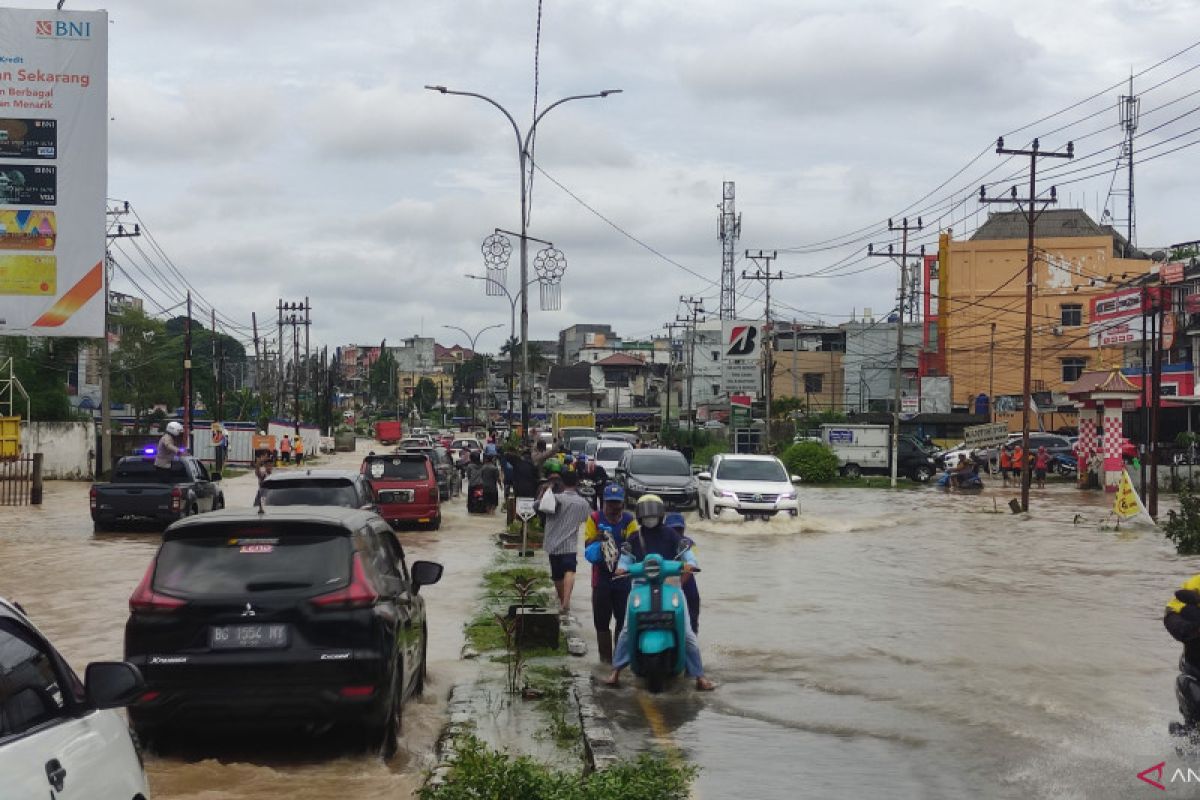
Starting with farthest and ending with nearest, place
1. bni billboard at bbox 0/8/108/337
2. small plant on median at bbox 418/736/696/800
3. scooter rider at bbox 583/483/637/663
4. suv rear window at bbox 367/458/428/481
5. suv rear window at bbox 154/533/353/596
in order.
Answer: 1. bni billboard at bbox 0/8/108/337
2. suv rear window at bbox 367/458/428/481
3. scooter rider at bbox 583/483/637/663
4. suv rear window at bbox 154/533/353/596
5. small plant on median at bbox 418/736/696/800

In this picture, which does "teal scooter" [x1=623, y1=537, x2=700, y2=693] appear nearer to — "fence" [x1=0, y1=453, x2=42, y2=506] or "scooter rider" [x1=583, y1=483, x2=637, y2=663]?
"scooter rider" [x1=583, y1=483, x2=637, y2=663]

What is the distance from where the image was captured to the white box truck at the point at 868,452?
178 ft

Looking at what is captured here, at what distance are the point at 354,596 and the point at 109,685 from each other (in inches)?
146

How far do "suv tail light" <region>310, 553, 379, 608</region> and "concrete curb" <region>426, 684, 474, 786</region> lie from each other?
1.04 m

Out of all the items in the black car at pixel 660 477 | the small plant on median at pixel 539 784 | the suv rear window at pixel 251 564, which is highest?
the suv rear window at pixel 251 564

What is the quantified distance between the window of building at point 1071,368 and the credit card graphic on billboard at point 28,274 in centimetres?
5757

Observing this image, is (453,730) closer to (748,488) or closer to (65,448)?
(748,488)

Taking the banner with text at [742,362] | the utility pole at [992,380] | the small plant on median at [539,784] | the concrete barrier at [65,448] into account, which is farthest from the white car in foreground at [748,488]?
the utility pole at [992,380]

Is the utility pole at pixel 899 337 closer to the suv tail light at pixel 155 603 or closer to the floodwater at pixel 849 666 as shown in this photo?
the floodwater at pixel 849 666

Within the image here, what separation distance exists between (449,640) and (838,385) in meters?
80.4

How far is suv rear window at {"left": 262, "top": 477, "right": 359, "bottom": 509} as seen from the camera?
19.8 metres

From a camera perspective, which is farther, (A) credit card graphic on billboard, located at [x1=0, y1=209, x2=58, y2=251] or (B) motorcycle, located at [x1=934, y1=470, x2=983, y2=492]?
(B) motorcycle, located at [x1=934, y1=470, x2=983, y2=492]

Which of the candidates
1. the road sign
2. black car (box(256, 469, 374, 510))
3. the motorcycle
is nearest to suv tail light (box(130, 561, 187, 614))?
black car (box(256, 469, 374, 510))

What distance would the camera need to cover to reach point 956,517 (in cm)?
3625
